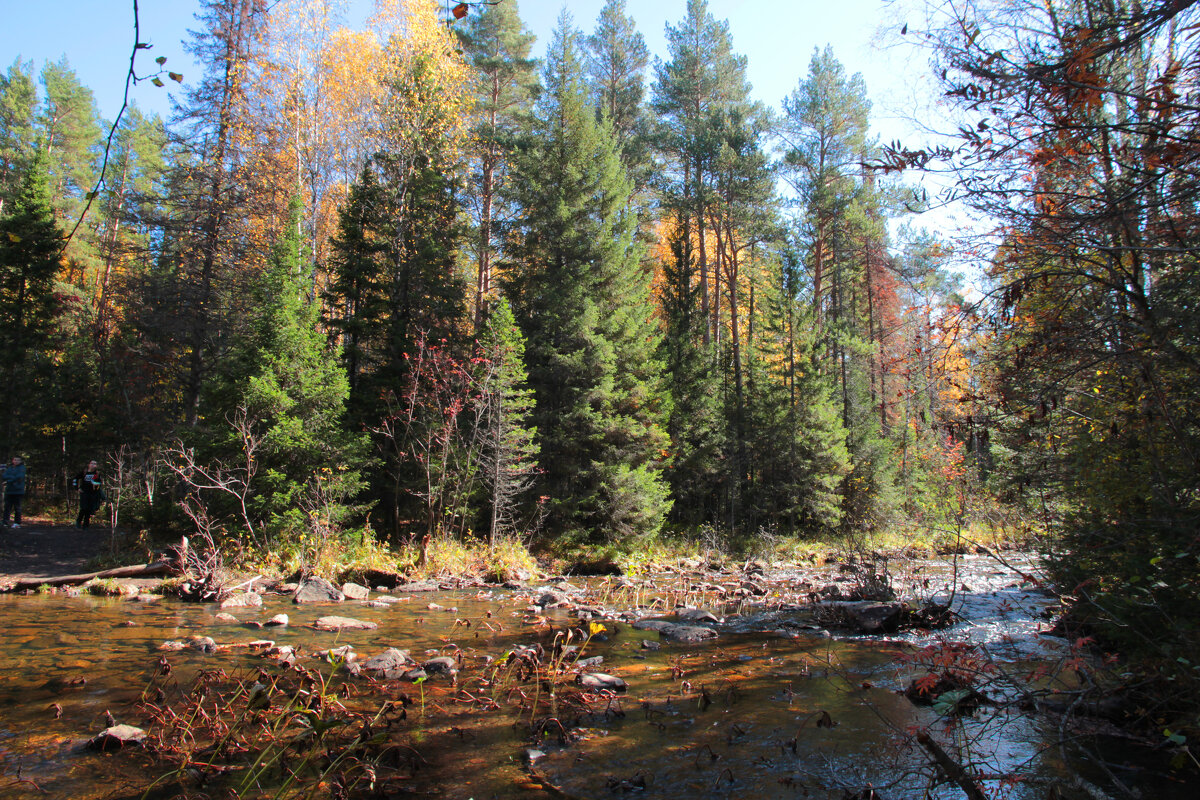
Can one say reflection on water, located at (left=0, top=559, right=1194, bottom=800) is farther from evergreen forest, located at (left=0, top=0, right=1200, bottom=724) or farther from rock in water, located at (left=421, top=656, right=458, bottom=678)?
evergreen forest, located at (left=0, top=0, right=1200, bottom=724)

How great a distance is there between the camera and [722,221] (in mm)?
25859

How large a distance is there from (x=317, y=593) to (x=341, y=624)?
10.1 feet

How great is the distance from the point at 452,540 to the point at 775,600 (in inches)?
323

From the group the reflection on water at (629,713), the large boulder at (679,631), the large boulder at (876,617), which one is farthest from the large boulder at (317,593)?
the large boulder at (876,617)

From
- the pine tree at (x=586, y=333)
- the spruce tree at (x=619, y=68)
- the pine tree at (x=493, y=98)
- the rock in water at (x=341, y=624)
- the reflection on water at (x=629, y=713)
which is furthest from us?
the spruce tree at (x=619, y=68)

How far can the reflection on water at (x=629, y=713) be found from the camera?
175 inches

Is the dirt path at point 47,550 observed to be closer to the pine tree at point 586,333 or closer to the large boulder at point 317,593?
the large boulder at point 317,593

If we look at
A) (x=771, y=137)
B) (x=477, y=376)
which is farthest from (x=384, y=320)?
(x=771, y=137)

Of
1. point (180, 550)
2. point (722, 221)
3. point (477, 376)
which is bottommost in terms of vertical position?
point (180, 550)

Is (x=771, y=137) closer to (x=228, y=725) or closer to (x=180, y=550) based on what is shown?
(x=180, y=550)

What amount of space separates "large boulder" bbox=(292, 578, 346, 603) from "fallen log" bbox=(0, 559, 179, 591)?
9.70 ft

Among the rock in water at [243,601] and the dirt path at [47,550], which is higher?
the dirt path at [47,550]

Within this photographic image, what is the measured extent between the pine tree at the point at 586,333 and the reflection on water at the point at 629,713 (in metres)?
9.14

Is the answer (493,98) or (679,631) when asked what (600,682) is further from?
(493,98)
